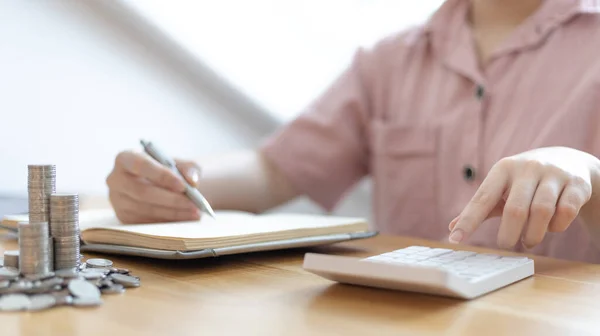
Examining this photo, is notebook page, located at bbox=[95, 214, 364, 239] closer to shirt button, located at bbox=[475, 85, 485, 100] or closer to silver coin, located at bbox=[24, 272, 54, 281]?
silver coin, located at bbox=[24, 272, 54, 281]

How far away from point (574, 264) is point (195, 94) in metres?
0.92

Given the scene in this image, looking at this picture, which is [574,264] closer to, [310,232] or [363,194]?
[310,232]

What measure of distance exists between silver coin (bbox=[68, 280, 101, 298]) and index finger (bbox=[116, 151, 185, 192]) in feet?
0.85

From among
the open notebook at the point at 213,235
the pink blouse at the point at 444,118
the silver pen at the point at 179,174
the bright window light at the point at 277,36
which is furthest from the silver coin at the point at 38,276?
the bright window light at the point at 277,36

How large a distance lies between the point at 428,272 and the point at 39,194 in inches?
11.4

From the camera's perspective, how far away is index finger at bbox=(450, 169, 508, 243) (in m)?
0.55

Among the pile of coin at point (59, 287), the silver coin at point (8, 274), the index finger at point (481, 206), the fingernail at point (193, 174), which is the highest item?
the fingernail at point (193, 174)

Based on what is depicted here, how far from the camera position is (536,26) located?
0.94 metres

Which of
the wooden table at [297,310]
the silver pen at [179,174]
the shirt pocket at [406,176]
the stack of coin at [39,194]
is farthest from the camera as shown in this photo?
the shirt pocket at [406,176]

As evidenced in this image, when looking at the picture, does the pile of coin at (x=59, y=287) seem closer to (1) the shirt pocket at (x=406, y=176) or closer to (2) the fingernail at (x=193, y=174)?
(2) the fingernail at (x=193, y=174)

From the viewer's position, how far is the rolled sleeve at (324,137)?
3.64 feet

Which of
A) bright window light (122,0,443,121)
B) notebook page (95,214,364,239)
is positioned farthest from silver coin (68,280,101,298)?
bright window light (122,0,443,121)

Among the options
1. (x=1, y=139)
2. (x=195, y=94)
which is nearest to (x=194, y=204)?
(x=1, y=139)

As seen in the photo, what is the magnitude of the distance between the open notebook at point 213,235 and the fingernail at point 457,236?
15 cm
